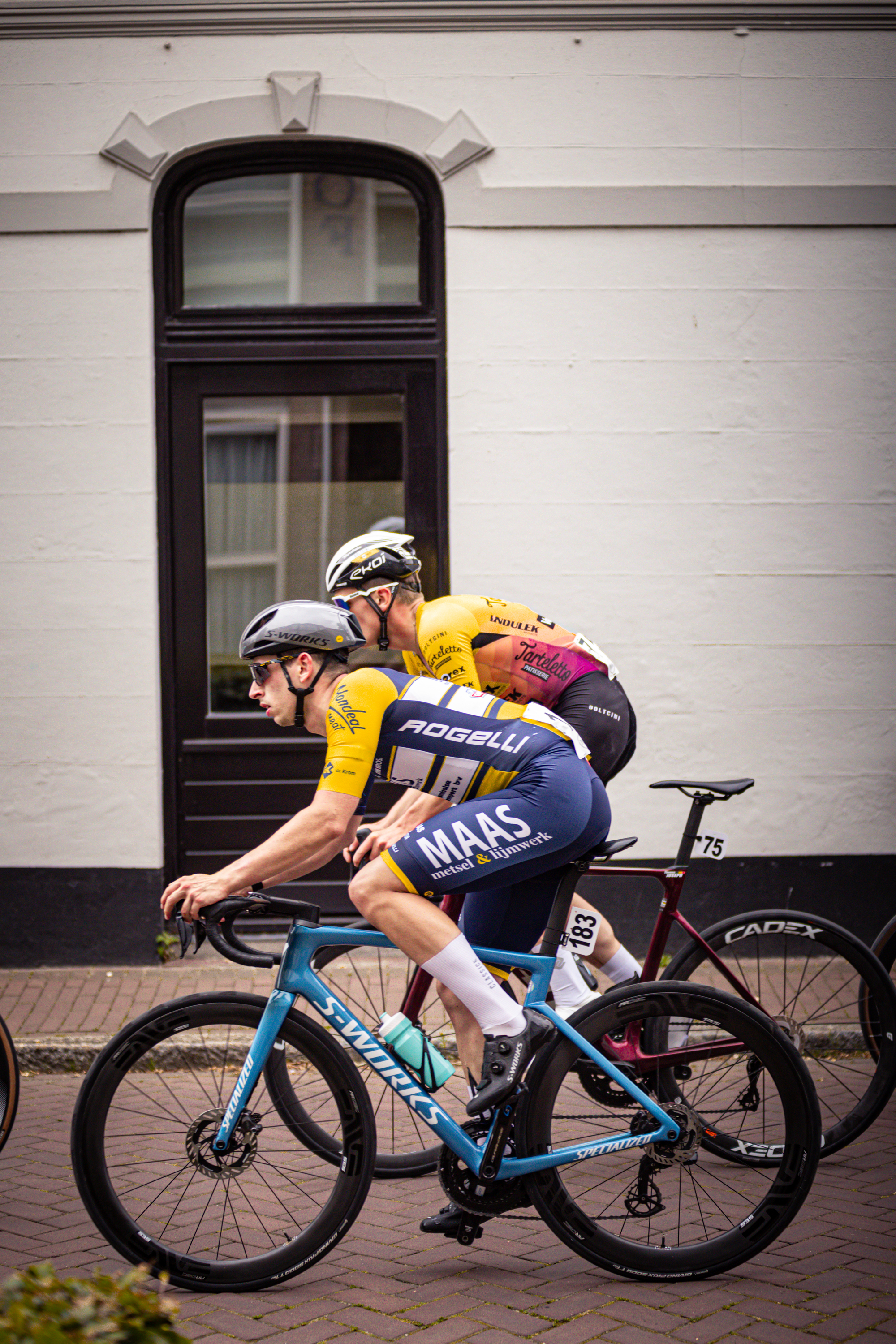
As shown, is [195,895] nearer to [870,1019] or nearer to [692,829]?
[692,829]

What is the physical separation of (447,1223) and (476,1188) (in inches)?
8.0

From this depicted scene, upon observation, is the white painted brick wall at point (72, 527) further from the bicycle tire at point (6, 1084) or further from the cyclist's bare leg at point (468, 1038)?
the cyclist's bare leg at point (468, 1038)

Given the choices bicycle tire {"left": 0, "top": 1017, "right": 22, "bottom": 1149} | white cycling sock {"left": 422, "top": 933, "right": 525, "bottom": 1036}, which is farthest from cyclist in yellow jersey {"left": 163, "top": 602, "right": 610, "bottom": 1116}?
bicycle tire {"left": 0, "top": 1017, "right": 22, "bottom": 1149}

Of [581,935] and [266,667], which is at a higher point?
[266,667]

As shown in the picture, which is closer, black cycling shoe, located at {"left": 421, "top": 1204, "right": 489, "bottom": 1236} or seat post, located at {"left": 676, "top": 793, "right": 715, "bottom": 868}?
black cycling shoe, located at {"left": 421, "top": 1204, "right": 489, "bottom": 1236}

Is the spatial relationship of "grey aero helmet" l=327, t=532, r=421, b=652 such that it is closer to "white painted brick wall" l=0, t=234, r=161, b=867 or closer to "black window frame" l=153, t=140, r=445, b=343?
"white painted brick wall" l=0, t=234, r=161, b=867

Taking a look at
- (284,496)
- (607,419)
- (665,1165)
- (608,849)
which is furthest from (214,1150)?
(284,496)

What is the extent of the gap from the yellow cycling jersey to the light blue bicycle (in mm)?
1203

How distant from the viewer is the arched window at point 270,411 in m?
7.73

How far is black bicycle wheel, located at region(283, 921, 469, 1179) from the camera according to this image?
11.4ft

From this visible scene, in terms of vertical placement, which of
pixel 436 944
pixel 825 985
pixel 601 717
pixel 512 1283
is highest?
pixel 601 717

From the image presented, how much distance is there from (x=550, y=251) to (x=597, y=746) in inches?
158

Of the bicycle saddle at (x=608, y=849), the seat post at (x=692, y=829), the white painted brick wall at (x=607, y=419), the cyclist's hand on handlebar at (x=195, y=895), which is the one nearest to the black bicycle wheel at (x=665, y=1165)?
the bicycle saddle at (x=608, y=849)

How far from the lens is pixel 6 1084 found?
3811 millimetres
